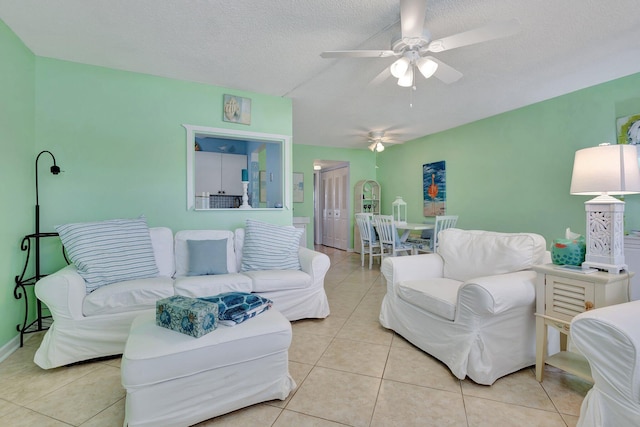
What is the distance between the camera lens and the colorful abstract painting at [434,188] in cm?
499

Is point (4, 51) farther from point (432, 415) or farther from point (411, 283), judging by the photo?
point (432, 415)

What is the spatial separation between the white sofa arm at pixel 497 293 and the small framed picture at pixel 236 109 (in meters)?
2.77

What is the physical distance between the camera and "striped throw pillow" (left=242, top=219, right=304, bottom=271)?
2.68 m

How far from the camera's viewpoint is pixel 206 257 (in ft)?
8.15

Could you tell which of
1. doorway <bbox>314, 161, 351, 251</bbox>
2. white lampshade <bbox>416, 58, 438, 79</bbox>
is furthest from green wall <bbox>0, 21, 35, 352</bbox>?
doorway <bbox>314, 161, 351, 251</bbox>

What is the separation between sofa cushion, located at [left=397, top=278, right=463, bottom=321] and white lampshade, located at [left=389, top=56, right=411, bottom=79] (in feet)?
5.28

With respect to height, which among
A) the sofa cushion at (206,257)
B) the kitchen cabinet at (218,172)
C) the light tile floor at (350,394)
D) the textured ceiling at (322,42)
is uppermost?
the textured ceiling at (322,42)

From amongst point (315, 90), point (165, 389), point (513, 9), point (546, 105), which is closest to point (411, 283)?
point (165, 389)

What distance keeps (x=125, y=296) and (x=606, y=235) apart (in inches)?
118

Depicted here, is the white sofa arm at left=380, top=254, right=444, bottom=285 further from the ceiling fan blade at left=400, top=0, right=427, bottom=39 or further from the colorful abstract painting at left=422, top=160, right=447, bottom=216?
the colorful abstract painting at left=422, top=160, right=447, bottom=216

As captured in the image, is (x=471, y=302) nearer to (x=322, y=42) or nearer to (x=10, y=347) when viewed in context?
(x=322, y=42)

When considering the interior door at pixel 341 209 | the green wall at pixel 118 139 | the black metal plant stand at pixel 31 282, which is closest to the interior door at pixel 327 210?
the interior door at pixel 341 209

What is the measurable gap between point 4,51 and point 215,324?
8.34 ft

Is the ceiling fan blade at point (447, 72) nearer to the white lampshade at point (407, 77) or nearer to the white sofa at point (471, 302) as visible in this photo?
the white lampshade at point (407, 77)
